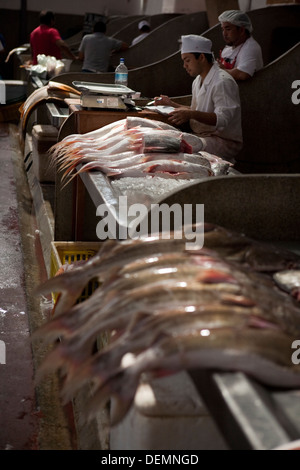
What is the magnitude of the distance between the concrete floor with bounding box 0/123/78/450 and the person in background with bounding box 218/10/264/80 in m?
2.61

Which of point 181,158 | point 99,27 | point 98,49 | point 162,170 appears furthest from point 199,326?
point 99,27

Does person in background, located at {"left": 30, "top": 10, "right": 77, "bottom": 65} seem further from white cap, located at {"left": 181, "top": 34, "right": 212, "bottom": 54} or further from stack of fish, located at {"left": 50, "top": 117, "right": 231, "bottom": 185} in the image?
stack of fish, located at {"left": 50, "top": 117, "right": 231, "bottom": 185}

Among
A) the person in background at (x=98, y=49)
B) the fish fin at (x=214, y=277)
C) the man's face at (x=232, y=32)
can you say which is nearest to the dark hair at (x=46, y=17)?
the person in background at (x=98, y=49)

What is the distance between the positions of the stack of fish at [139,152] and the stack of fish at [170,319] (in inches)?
57.3

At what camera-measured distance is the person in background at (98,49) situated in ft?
32.3

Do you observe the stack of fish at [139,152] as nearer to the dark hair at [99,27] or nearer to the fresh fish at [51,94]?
the fresh fish at [51,94]

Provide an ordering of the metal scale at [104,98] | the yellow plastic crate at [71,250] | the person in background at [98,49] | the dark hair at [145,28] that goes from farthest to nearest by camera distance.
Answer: the dark hair at [145,28] < the person in background at [98,49] < the metal scale at [104,98] < the yellow plastic crate at [71,250]

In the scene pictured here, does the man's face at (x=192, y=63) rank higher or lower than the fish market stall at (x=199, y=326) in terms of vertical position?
higher

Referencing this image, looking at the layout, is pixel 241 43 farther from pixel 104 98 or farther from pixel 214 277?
pixel 214 277

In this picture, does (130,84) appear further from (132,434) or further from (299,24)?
(132,434)

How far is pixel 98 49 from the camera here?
9859mm

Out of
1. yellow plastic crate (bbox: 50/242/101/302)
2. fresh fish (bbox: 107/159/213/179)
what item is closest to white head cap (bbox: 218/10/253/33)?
fresh fish (bbox: 107/159/213/179)

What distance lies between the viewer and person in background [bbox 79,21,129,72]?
985 cm
